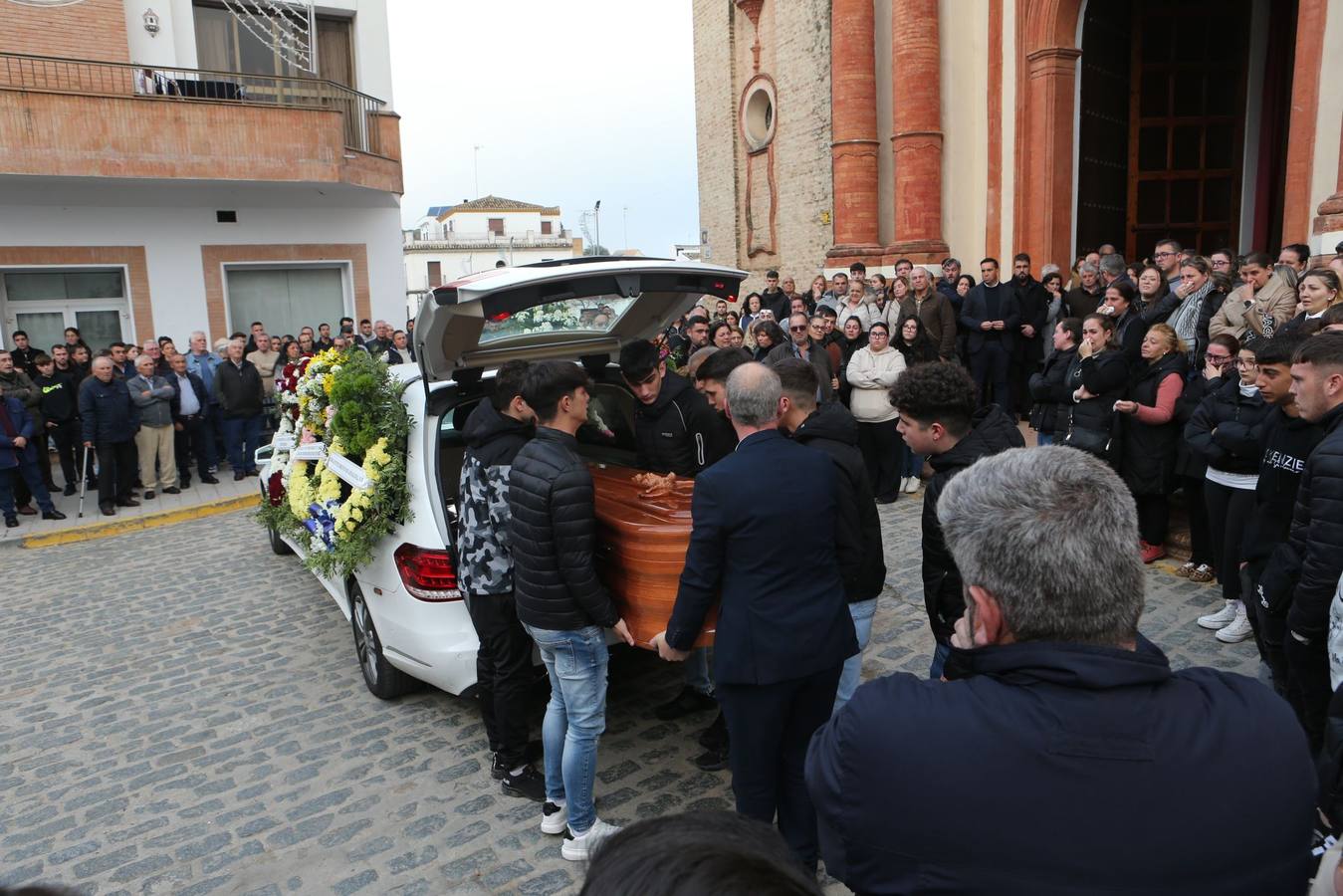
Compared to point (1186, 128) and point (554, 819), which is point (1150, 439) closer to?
point (554, 819)

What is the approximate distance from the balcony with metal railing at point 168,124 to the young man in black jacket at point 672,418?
12.7m

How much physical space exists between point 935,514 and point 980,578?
1796mm

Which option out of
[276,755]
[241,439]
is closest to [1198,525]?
[276,755]

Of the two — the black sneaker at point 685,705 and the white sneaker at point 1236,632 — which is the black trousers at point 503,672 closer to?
the black sneaker at point 685,705


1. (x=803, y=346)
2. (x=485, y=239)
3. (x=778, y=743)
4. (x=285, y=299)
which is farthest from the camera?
(x=485, y=239)

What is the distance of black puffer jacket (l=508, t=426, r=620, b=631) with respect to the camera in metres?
3.59

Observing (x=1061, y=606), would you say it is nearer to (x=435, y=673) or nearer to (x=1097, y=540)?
(x=1097, y=540)

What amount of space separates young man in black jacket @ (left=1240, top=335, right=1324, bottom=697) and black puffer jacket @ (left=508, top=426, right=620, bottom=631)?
2909 mm

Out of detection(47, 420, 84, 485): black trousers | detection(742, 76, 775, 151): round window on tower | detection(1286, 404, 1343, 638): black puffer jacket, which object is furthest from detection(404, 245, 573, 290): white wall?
detection(1286, 404, 1343, 638): black puffer jacket

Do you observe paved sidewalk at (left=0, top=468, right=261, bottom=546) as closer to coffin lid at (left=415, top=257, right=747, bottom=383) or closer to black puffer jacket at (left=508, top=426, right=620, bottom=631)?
coffin lid at (left=415, top=257, right=747, bottom=383)

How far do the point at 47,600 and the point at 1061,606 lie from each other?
344 inches

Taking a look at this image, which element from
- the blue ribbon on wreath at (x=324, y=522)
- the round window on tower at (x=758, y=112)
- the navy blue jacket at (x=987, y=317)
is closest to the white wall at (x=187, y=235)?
the round window on tower at (x=758, y=112)

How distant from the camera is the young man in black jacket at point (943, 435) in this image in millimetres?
3535

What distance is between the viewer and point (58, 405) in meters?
11.4
